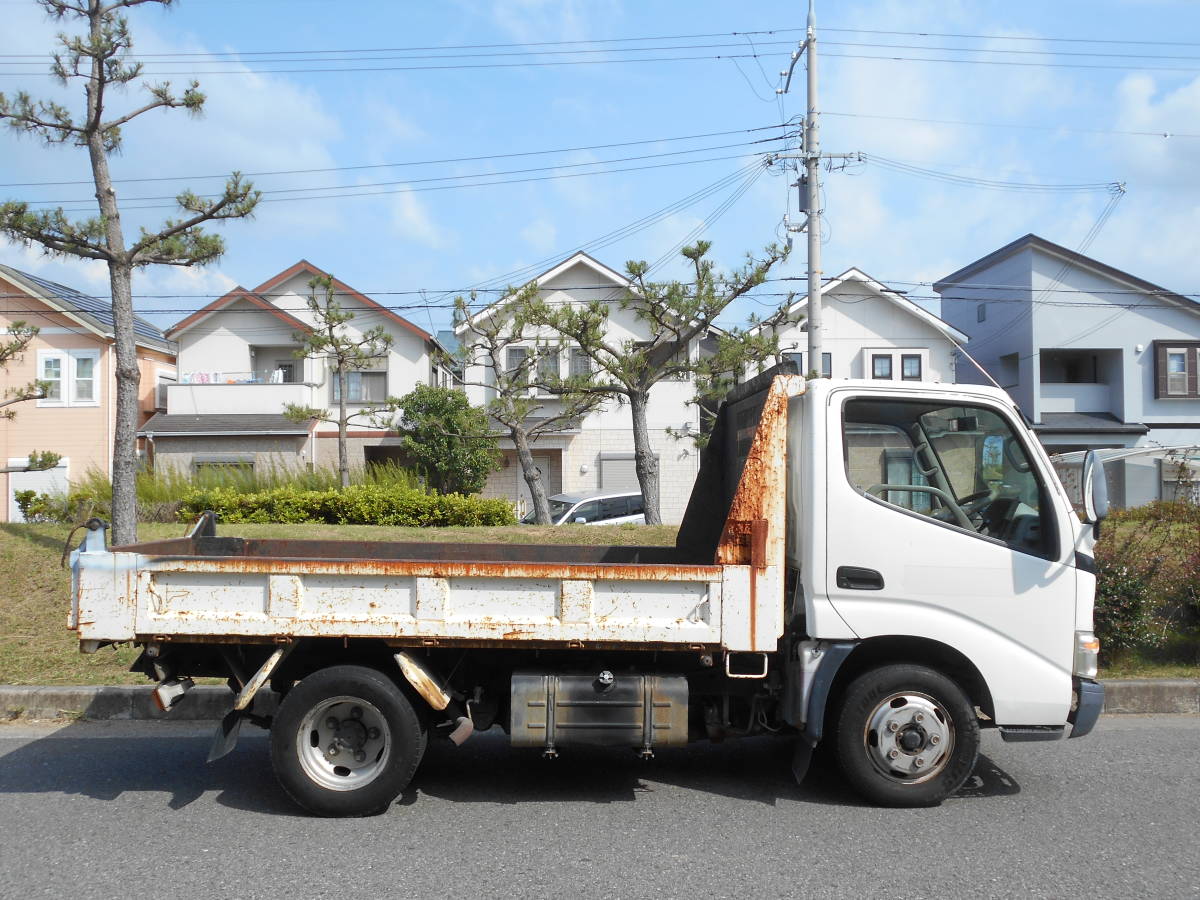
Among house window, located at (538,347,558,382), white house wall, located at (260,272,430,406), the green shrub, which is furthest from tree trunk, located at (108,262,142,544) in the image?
white house wall, located at (260,272,430,406)

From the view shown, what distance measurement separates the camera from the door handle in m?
5.15

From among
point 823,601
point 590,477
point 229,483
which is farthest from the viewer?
point 590,477

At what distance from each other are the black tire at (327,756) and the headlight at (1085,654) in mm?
3463

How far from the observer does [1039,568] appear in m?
5.19

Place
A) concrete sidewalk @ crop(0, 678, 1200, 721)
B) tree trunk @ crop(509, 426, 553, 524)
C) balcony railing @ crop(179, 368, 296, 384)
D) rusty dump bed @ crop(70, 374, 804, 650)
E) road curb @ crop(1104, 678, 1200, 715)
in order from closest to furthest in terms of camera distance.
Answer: rusty dump bed @ crop(70, 374, 804, 650), concrete sidewalk @ crop(0, 678, 1200, 721), road curb @ crop(1104, 678, 1200, 715), tree trunk @ crop(509, 426, 553, 524), balcony railing @ crop(179, 368, 296, 384)

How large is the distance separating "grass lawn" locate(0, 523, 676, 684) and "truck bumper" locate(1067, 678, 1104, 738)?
648cm

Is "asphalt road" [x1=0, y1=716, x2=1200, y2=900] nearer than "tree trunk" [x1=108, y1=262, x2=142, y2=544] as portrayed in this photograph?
Yes

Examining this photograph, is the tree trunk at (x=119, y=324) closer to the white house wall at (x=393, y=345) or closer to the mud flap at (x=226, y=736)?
the mud flap at (x=226, y=736)

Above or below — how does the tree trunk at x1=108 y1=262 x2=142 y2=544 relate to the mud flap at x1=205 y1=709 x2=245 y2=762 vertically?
above

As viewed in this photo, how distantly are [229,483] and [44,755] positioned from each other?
15094mm

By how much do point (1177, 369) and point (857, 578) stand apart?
3149 centimetres

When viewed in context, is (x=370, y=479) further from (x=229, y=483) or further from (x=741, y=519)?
(x=741, y=519)

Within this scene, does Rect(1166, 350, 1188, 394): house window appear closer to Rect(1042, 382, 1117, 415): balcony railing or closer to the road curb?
Rect(1042, 382, 1117, 415): balcony railing

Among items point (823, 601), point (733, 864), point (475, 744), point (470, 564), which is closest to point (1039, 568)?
point (823, 601)
